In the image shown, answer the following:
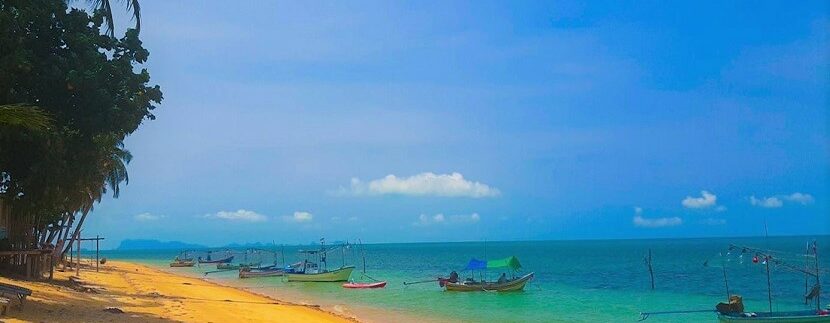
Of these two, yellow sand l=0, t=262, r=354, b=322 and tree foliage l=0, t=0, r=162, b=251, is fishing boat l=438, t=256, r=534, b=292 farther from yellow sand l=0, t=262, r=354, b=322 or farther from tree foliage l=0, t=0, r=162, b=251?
tree foliage l=0, t=0, r=162, b=251

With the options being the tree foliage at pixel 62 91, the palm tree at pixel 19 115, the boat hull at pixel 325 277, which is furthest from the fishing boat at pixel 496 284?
the palm tree at pixel 19 115

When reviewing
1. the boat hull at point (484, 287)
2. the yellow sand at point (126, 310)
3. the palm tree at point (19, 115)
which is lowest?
the boat hull at point (484, 287)

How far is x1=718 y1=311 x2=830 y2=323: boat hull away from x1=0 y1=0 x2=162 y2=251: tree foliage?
691 inches

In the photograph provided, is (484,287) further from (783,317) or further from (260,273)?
(260,273)

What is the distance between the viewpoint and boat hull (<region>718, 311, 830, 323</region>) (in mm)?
20688

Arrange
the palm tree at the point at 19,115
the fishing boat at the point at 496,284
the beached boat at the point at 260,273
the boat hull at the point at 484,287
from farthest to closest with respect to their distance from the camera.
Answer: the beached boat at the point at 260,273, the boat hull at the point at 484,287, the fishing boat at the point at 496,284, the palm tree at the point at 19,115

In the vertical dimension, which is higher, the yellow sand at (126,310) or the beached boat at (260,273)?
the yellow sand at (126,310)

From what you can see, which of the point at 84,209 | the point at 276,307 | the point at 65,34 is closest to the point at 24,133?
the point at 65,34

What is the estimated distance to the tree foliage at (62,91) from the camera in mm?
13430

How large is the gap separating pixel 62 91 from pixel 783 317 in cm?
2063

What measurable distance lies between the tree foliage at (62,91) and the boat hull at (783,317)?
17540mm

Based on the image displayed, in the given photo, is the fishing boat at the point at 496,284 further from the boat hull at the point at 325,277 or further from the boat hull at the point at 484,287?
the boat hull at the point at 325,277

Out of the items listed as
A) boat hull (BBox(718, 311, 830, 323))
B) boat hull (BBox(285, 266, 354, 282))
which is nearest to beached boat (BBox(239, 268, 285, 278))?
boat hull (BBox(285, 266, 354, 282))

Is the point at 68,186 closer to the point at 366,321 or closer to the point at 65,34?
the point at 65,34
